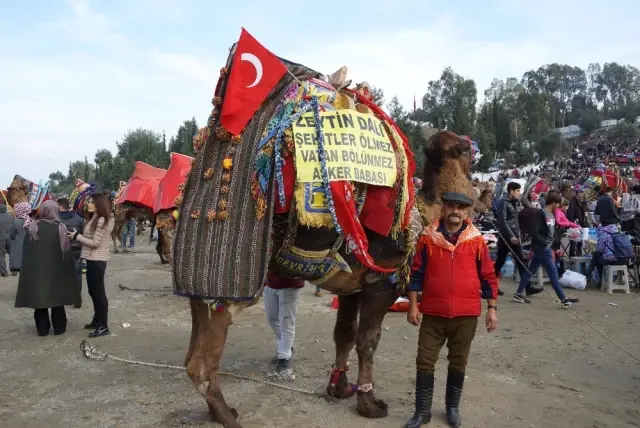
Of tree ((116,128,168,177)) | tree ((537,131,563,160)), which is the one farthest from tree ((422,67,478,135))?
tree ((116,128,168,177))

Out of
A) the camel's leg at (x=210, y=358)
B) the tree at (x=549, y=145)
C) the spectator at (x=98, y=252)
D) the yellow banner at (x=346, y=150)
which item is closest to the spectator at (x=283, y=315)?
the camel's leg at (x=210, y=358)

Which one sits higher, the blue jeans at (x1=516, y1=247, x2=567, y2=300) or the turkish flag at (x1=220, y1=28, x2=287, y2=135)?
the turkish flag at (x1=220, y1=28, x2=287, y2=135)

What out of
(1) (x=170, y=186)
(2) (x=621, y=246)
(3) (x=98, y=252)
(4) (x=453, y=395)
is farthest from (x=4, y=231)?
(2) (x=621, y=246)

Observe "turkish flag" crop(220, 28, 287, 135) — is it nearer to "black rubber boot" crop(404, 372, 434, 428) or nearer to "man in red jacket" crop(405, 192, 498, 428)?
"man in red jacket" crop(405, 192, 498, 428)

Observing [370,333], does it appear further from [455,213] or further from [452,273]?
[455,213]

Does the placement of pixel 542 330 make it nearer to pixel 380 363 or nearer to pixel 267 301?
pixel 380 363

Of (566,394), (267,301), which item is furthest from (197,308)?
(566,394)

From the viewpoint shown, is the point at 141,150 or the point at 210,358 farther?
the point at 141,150

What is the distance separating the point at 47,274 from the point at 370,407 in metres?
4.71

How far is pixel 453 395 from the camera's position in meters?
3.96

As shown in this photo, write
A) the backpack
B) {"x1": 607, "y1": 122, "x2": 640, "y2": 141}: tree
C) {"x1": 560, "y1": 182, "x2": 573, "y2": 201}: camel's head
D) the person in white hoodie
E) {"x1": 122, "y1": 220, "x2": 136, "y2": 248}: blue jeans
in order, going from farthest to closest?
{"x1": 607, "y1": 122, "x2": 640, "y2": 141}: tree
{"x1": 122, "y1": 220, "x2": 136, "y2": 248}: blue jeans
{"x1": 560, "y1": 182, "x2": 573, "y2": 201}: camel's head
the person in white hoodie
the backpack

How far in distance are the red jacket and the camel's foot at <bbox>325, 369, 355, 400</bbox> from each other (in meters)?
1.02

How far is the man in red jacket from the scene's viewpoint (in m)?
3.82

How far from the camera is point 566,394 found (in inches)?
183
